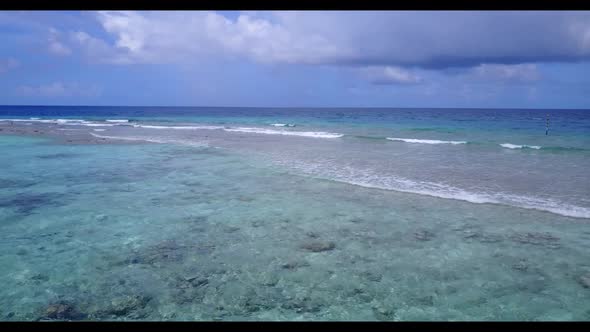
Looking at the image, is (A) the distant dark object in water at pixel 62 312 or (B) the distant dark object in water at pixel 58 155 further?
(B) the distant dark object in water at pixel 58 155

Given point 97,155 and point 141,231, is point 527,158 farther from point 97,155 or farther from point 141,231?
point 97,155

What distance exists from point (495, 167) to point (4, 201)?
19780 mm

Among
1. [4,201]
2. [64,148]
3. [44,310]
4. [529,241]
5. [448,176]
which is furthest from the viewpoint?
[64,148]

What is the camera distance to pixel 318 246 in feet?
23.2

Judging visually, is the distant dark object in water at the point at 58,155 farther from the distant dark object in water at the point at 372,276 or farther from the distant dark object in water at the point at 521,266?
the distant dark object in water at the point at 521,266

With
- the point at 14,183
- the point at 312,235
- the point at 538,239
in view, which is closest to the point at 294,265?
the point at 312,235

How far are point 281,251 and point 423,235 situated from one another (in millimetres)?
3292

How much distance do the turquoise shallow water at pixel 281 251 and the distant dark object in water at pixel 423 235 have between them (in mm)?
25

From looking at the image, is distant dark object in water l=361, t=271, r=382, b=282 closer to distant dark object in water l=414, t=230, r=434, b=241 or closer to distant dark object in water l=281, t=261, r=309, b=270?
distant dark object in water l=281, t=261, r=309, b=270

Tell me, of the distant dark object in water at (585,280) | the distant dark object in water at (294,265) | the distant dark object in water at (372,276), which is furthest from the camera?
the distant dark object in water at (294,265)

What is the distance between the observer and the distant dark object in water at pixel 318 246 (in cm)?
691

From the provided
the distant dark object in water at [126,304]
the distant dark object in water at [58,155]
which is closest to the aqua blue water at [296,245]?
the distant dark object in water at [126,304]
